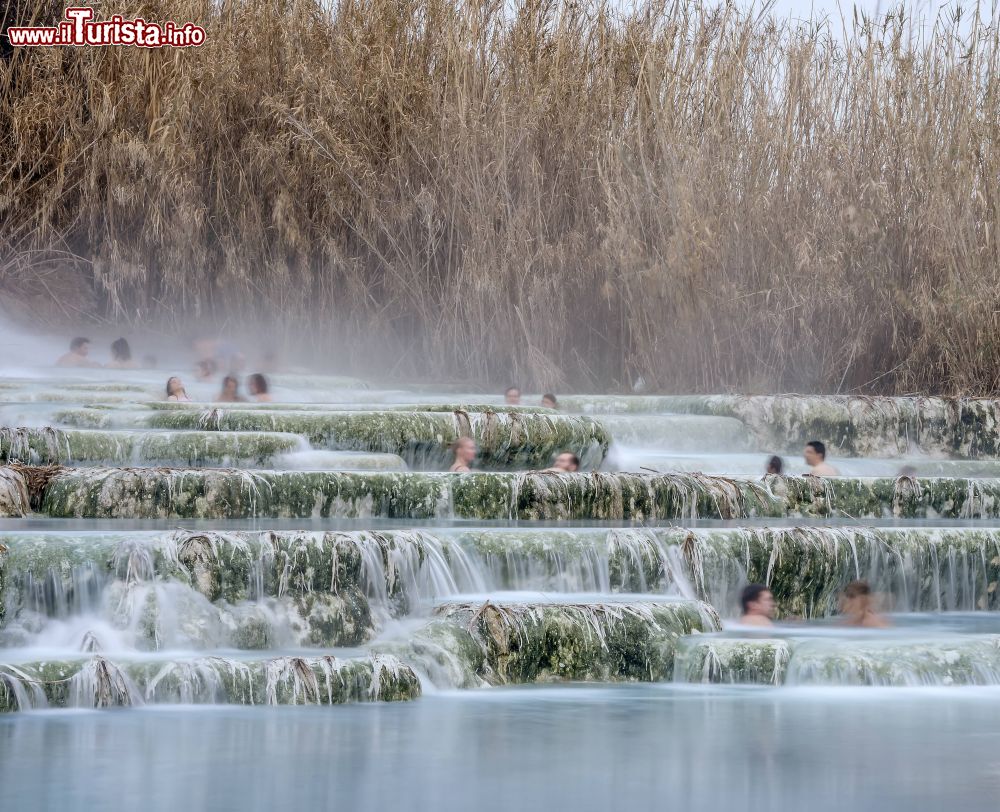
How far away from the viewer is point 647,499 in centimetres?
783

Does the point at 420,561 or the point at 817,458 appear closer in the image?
the point at 420,561

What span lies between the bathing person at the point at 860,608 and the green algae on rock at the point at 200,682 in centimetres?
241

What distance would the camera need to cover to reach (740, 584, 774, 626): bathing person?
642 centimetres

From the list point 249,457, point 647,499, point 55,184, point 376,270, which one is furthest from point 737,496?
point 55,184

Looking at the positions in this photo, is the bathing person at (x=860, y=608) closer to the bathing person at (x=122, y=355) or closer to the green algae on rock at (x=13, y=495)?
the green algae on rock at (x=13, y=495)

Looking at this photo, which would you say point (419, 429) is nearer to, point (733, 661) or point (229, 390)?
point (229, 390)

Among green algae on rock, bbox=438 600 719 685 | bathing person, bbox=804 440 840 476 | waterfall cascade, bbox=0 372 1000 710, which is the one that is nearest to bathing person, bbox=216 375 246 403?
waterfall cascade, bbox=0 372 1000 710

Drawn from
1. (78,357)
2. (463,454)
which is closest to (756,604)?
(463,454)

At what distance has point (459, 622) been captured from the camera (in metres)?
5.49

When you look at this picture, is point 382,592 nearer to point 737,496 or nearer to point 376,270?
point 737,496

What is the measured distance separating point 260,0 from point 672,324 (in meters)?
5.45

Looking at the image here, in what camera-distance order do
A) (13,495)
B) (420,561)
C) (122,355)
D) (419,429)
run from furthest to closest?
1. (122,355)
2. (419,429)
3. (13,495)
4. (420,561)

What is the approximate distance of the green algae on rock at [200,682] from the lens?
473 cm

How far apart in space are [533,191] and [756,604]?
7.07 meters
